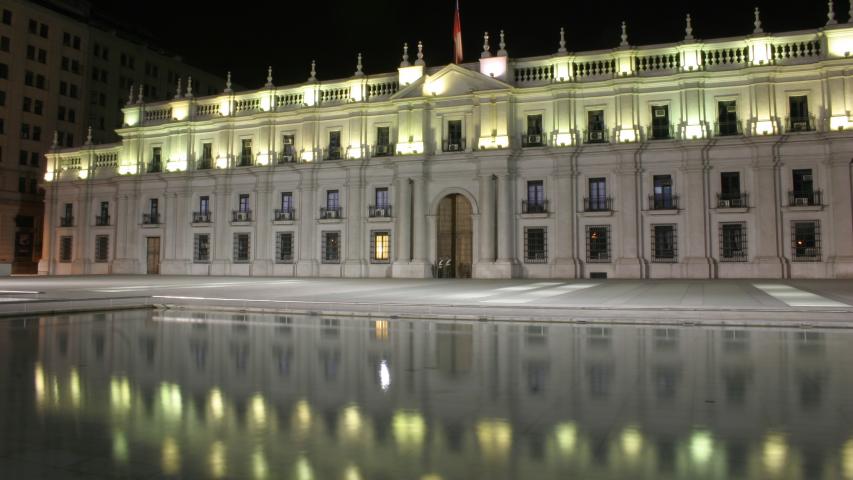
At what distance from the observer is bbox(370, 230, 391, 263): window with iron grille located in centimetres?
3950

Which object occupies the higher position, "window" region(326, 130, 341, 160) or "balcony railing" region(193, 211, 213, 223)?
"window" region(326, 130, 341, 160)

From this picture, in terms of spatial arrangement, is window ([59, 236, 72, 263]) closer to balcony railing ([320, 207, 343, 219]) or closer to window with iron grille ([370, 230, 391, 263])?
balcony railing ([320, 207, 343, 219])

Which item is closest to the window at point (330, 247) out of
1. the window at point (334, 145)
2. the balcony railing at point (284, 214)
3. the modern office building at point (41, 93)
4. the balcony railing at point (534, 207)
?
the balcony railing at point (284, 214)

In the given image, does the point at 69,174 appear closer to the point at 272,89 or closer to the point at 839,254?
the point at 272,89

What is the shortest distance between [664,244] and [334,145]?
71.0 feet

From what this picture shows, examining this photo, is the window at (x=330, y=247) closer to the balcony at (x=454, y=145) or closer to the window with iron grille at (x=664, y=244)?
the balcony at (x=454, y=145)

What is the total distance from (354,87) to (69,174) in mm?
26923

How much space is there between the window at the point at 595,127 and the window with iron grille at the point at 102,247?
36.7m

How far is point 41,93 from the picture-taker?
190 feet

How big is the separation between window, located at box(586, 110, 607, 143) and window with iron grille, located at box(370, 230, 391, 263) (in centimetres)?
1355

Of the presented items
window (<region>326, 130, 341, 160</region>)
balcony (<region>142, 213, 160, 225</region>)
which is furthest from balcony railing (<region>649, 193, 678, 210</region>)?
balcony (<region>142, 213, 160, 225</region>)

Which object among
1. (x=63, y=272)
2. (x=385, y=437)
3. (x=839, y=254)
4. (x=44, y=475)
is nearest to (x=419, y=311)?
(x=385, y=437)

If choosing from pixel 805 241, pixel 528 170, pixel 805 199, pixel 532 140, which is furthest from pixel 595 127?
pixel 805 241

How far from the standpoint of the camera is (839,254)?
3111cm
